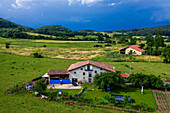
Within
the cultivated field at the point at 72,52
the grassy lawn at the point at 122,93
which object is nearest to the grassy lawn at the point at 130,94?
the grassy lawn at the point at 122,93

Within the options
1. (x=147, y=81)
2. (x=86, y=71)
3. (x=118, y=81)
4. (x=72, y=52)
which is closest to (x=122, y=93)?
(x=118, y=81)

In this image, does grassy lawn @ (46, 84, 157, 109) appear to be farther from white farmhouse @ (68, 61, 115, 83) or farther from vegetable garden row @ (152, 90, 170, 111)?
white farmhouse @ (68, 61, 115, 83)

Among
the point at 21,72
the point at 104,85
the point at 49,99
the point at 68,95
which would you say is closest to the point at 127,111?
the point at 104,85

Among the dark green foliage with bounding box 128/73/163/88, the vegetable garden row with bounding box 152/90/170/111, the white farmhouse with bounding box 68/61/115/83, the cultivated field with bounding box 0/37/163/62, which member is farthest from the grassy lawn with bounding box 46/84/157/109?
the cultivated field with bounding box 0/37/163/62

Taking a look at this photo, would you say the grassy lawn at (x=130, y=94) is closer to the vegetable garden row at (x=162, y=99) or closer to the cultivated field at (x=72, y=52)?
the vegetable garden row at (x=162, y=99)

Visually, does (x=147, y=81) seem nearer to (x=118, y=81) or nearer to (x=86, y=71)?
(x=118, y=81)

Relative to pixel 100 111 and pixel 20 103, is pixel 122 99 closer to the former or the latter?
pixel 100 111
